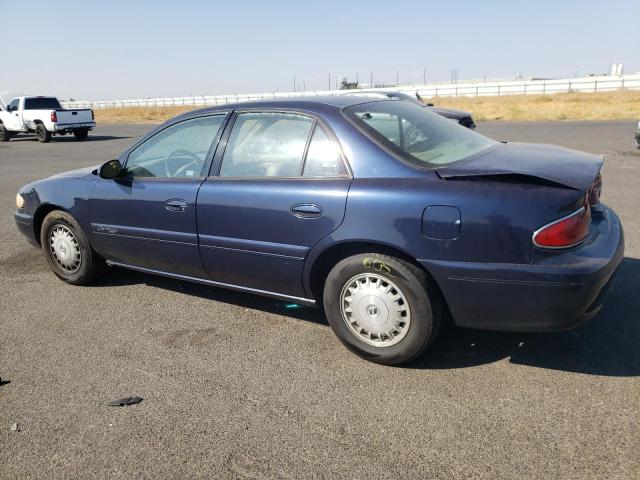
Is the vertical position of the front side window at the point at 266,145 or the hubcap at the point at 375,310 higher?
the front side window at the point at 266,145

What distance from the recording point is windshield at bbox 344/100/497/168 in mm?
3238

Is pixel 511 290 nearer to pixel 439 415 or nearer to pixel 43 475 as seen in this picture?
pixel 439 415

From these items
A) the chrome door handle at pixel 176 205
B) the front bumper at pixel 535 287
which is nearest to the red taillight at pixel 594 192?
the front bumper at pixel 535 287

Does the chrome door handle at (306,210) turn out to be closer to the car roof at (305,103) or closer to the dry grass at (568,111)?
the car roof at (305,103)

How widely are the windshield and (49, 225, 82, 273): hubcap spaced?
112 inches

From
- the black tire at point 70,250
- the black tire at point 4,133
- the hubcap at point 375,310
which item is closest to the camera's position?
the hubcap at point 375,310

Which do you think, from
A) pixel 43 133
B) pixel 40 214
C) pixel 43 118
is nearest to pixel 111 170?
pixel 40 214

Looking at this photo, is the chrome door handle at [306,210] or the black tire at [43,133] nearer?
the chrome door handle at [306,210]

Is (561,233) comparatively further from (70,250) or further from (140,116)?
(140,116)

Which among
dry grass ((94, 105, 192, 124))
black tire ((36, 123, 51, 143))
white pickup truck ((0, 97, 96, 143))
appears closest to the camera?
white pickup truck ((0, 97, 96, 143))

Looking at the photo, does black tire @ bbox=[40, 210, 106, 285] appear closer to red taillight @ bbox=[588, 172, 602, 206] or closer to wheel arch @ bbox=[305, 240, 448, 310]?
wheel arch @ bbox=[305, 240, 448, 310]

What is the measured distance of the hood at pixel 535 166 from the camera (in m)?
2.82

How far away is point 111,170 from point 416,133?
2.40 meters

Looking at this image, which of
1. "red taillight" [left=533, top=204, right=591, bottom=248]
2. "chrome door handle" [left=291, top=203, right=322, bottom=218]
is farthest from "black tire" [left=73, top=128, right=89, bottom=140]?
"red taillight" [left=533, top=204, right=591, bottom=248]
